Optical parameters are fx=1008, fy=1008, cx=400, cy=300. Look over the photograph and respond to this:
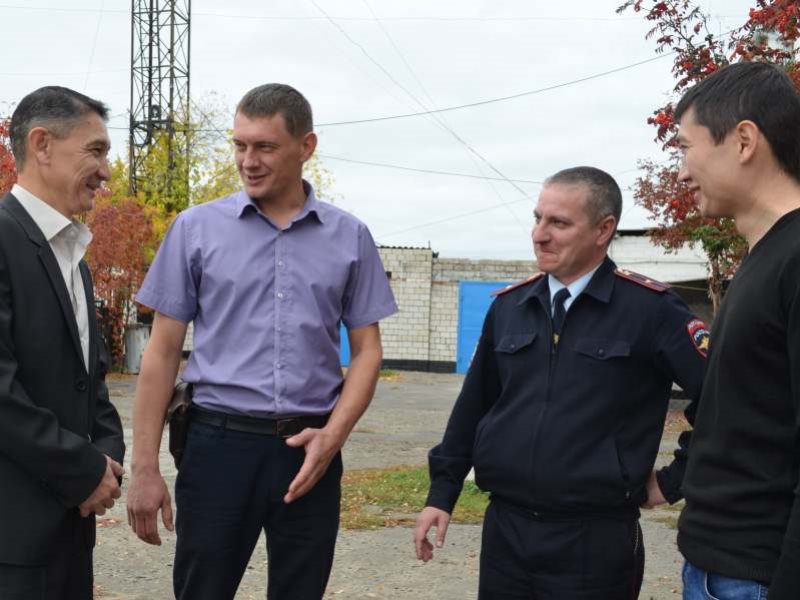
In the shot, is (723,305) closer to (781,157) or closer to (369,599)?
(781,157)

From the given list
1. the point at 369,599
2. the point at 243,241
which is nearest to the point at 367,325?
the point at 243,241

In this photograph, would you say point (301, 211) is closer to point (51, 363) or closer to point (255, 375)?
point (255, 375)

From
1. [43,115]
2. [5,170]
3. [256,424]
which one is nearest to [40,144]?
[43,115]

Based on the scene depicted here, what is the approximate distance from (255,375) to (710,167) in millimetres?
1636

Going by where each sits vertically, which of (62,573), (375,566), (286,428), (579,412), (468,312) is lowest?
(468,312)

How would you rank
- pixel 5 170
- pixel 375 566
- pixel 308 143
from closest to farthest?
pixel 308 143, pixel 375 566, pixel 5 170

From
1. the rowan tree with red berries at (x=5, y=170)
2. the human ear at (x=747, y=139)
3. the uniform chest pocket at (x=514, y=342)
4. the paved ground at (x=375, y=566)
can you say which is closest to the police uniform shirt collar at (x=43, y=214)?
the uniform chest pocket at (x=514, y=342)

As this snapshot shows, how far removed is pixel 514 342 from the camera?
10.8 feet

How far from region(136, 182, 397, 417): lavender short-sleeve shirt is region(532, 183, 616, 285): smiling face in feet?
2.22

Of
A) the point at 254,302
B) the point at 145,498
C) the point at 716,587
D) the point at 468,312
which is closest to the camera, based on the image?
the point at 716,587

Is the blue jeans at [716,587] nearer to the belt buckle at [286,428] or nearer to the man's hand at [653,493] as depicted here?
the man's hand at [653,493]

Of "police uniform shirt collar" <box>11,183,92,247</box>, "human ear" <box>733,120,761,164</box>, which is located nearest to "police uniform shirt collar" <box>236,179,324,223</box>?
"police uniform shirt collar" <box>11,183,92,247</box>

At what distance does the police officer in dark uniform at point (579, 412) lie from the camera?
306 cm

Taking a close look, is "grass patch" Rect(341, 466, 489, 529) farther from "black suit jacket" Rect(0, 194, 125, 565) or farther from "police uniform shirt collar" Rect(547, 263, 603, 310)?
"black suit jacket" Rect(0, 194, 125, 565)
